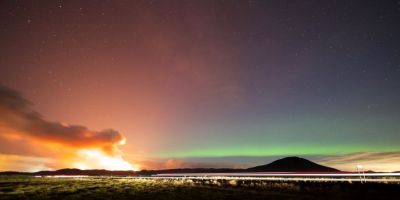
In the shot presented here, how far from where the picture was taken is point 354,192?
120ft

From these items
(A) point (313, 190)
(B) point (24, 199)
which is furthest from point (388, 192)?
(B) point (24, 199)

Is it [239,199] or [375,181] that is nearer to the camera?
[239,199]

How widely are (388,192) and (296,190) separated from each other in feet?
32.8

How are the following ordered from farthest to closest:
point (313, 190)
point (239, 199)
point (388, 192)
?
point (313, 190) → point (388, 192) → point (239, 199)

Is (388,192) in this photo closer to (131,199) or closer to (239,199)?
(239,199)

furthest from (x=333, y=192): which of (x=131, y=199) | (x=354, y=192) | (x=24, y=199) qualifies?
(x=24, y=199)

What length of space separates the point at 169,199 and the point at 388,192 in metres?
23.6

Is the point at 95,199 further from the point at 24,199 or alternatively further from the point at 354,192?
the point at 354,192

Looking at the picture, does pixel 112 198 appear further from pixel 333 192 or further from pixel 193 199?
pixel 333 192

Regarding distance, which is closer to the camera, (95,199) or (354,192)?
(95,199)

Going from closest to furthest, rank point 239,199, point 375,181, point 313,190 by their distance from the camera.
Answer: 1. point 239,199
2. point 313,190
3. point 375,181

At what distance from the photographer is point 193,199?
32.2m

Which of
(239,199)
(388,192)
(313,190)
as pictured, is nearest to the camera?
(239,199)

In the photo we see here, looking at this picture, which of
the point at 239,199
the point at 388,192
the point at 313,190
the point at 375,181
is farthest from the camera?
the point at 375,181
